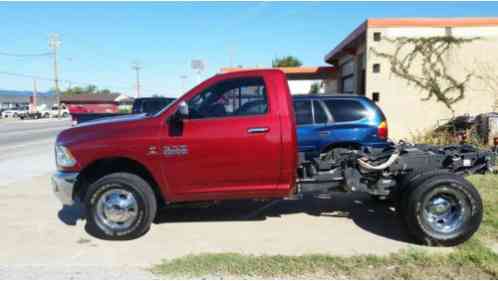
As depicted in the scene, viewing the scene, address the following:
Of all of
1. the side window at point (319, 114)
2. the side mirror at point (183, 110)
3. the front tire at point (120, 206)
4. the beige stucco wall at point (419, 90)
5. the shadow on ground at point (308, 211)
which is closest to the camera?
the side mirror at point (183, 110)

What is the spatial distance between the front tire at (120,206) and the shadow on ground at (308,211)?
79 cm

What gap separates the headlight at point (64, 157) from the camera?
4.54 metres

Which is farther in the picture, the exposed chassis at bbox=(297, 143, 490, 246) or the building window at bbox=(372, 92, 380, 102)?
the building window at bbox=(372, 92, 380, 102)

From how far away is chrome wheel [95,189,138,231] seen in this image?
4559 mm

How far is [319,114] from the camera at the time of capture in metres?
7.19

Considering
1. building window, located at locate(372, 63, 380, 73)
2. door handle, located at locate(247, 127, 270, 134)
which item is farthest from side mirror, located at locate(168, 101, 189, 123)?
building window, located at locate(372, 63, 380, 73)

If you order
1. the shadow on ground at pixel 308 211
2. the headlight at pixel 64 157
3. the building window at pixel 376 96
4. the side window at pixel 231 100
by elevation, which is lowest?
the shadow on ground at pixel 308 211

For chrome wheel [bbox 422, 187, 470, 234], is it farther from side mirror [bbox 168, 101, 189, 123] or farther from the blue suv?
side mirror [bbox 168, 101, 189, 123]

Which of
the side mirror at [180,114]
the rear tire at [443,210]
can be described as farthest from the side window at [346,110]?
the side mirror at [180,114]

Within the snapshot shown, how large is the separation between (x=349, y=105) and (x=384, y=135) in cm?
86

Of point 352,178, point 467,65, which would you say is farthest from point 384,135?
point 467,65

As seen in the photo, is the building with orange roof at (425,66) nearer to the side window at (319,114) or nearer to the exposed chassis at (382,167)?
the side window at (319,114)

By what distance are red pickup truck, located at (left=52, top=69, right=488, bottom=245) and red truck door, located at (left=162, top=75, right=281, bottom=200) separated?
1cm

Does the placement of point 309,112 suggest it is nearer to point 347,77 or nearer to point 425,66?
point 425,66
